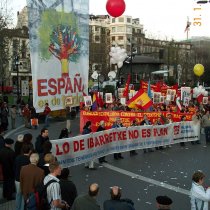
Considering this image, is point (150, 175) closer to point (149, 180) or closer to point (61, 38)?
point (149, 180)

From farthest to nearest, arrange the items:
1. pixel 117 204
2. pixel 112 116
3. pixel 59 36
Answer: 1. pixel 112 116
2. pixel 59 36
3. pixel 117 204

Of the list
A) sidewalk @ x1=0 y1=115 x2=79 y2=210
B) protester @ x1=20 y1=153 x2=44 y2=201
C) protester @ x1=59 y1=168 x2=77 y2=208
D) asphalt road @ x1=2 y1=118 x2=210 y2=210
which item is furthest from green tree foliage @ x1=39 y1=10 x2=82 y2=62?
sidewalk @ x1=0 y1=115 x2=79 y2=210

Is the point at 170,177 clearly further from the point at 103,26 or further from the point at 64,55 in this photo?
the point at 103,26

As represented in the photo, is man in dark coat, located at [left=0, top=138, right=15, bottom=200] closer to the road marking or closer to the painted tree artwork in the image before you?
the painted tree artwork

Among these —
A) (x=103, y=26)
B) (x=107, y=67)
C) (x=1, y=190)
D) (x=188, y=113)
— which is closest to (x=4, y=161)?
(x=1, y=190)

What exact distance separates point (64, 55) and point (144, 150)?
21.4 ft

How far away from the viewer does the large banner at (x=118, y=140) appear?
11.5 metres

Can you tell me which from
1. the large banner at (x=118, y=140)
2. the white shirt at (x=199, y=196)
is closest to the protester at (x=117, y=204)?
the white shirt at (x=199, y=196)

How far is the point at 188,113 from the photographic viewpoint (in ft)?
68.3

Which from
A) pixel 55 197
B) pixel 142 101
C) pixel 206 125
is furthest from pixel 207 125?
pixel 55 197

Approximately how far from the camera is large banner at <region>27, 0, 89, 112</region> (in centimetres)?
974

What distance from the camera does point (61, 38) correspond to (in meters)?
10.3

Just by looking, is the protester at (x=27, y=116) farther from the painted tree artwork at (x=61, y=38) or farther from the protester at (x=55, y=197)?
the protester at (x=55, y=197)

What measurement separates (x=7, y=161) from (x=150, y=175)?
4.75 m
